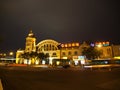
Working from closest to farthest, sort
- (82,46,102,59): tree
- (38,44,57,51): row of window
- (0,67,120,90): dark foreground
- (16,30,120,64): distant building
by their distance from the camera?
(0,67,120,90): dark foreground
(82,46,102,59): tree
(16,30,120,64): distant building
(38,44,57,51): row of window

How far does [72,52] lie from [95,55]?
15.7m

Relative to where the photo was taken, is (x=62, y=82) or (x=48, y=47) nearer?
(x=62, y=82)

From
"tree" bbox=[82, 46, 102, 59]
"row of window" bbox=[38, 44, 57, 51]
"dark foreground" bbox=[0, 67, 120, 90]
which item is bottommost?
"dark foreground" bbox=[0, 67, 120, 90]

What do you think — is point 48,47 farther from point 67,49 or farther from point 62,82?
point 62,82

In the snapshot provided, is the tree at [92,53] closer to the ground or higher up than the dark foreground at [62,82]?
higher up

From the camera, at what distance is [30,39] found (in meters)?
97.5

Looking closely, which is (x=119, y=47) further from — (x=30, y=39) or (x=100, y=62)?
(x=30, y=39)

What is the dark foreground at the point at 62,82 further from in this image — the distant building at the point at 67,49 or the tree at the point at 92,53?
the distant building at the point at 67,49

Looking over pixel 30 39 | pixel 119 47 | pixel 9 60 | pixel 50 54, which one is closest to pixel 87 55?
pixel 119 47

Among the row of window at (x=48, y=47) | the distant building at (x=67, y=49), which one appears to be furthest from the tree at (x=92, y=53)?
the row of window at (x=48, y=47)

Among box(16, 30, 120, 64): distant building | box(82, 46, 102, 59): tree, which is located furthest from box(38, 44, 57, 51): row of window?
box(82, 46, 102, 59): tree

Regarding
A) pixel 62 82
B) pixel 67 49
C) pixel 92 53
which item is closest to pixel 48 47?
pixel 67 49

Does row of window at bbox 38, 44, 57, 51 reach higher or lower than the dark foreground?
higher

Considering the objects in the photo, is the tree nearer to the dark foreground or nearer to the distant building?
the distant building
